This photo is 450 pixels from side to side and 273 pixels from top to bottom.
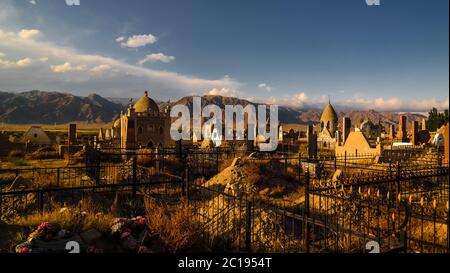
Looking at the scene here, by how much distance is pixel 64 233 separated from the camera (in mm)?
5934

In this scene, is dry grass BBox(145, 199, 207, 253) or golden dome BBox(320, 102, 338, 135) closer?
dry grass BBox(145, 199, 207, 253)

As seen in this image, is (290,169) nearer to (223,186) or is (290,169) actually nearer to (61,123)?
(223,186)

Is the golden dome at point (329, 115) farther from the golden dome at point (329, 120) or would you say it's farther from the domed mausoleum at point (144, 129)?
the domed mausoleum at point (144, 129)

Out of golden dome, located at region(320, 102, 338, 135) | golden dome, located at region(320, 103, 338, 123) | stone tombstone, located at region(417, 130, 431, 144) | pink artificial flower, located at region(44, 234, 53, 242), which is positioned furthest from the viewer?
golden dome, located at region(320, 103, 338, 123)

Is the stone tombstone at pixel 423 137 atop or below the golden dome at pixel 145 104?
below

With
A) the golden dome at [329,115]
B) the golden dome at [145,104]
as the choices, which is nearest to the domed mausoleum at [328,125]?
the golden dome at [329,115]

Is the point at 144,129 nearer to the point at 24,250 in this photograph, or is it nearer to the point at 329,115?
the point at 24,250

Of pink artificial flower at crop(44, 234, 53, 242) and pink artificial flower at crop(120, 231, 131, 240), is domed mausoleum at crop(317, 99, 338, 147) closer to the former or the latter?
pink artificial flower at crop(120, 231, 131, 240)

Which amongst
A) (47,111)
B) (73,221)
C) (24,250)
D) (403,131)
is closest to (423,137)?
(403,131)

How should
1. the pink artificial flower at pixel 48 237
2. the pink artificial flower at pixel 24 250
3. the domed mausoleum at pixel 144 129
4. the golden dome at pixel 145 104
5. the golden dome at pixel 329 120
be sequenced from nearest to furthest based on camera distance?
the pink artificial flower at pixel 24 250
the pink artificial flower at pixel 48 237
the domed mausoleum at pixel 144 129
the golden dome at pixel 145 104
the golden dome at pixel 329 120

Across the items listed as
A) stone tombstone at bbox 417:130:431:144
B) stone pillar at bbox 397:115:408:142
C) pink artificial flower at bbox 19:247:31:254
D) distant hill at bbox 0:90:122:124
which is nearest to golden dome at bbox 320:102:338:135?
stone pillar at bbox 397:115:408:142

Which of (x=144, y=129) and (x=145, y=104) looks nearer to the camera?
(x=144, y=129)
